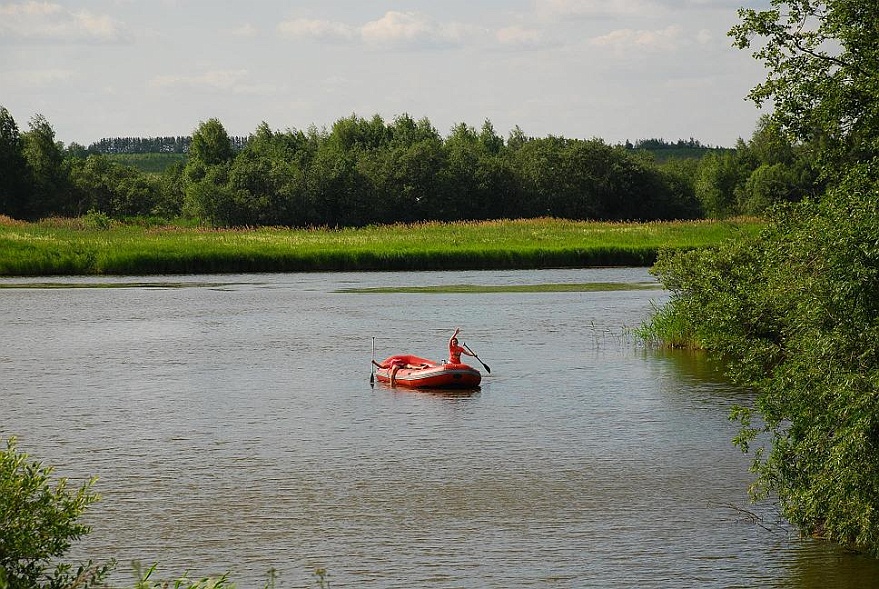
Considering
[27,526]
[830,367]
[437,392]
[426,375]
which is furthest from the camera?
[437,392]

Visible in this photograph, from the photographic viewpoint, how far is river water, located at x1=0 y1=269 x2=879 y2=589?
12.4 meters

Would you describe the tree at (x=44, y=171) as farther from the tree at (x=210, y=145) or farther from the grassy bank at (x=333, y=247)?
the grassy bank at (x=333, y=247)

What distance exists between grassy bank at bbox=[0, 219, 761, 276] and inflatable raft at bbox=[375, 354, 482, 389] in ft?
115

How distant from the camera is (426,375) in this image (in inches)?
946

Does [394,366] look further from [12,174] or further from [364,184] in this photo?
[12,174]

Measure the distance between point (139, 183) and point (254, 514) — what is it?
97218 mm

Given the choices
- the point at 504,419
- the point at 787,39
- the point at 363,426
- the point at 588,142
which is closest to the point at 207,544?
the point at 363,426

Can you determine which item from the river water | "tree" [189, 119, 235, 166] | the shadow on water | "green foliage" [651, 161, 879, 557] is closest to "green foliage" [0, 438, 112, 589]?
the river water

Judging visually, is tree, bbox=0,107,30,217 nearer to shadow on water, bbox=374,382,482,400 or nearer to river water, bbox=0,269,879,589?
river water, bbox=0,269,879,589

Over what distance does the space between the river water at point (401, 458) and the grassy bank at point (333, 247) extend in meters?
21.8

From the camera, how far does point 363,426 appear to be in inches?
796

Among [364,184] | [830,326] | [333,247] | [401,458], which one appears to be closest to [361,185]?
[364,184]

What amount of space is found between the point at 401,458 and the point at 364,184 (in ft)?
244

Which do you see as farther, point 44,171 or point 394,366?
point 44,171
